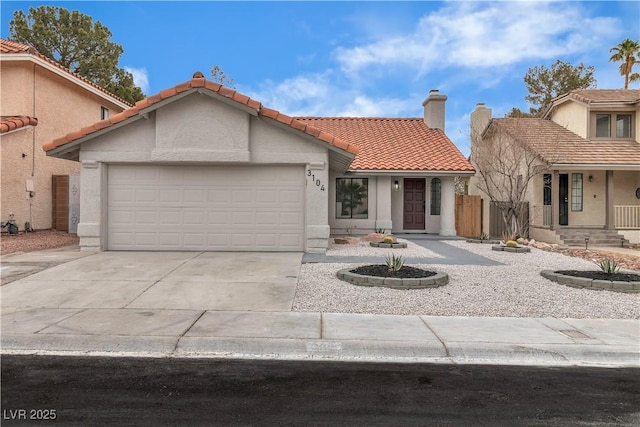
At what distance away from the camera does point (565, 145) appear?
63.0 ft

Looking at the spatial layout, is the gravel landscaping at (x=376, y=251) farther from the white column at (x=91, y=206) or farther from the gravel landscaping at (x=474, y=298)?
the white column at (x=91, y=206)

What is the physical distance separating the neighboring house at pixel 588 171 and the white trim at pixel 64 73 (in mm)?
19024

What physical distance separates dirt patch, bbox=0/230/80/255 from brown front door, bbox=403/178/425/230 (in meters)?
13.0

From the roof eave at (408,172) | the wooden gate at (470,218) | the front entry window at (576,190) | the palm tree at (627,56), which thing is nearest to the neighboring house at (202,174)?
the roof eave at (408,172)

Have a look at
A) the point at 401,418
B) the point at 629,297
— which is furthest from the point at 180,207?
the point at 629,297

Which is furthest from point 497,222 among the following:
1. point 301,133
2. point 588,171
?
point 301,133

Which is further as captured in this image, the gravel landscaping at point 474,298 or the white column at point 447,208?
the white column at point 447,208

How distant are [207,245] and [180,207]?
1336 mm

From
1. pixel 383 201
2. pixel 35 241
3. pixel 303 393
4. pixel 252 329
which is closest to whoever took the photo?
pixel 303 393

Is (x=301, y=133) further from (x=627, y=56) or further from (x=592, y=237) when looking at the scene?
(x=627, y=56)

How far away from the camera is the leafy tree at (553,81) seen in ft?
105

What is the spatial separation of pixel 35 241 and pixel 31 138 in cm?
475

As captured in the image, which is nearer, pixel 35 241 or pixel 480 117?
pixel 35 241

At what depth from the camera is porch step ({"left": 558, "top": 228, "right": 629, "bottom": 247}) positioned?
656 inches
